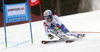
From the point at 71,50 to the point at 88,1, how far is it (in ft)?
71.5

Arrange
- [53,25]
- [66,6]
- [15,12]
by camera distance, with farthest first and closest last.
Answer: [66,6] < [53,25] < [15,12]

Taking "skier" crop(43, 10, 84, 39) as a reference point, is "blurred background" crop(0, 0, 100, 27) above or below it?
above

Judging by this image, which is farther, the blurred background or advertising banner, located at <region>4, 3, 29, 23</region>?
the blurred background

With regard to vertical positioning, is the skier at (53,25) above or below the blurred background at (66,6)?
below

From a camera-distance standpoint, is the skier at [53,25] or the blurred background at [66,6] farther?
the blurred background at [66,6]

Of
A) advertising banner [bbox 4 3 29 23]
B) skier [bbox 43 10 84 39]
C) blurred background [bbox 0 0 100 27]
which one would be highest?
blurred background [bbox 0 0 100 27]

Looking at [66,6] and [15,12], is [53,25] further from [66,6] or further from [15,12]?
[66,6]

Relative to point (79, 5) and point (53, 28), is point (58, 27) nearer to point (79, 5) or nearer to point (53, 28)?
point (53, 28)

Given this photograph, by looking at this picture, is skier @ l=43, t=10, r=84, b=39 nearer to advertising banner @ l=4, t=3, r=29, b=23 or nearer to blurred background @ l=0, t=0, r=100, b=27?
advertising banner @ l=4, t=3, r=29, b=23

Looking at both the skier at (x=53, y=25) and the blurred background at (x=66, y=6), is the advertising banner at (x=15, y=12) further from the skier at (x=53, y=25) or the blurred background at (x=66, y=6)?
the blurred background at (x=66, y=6)

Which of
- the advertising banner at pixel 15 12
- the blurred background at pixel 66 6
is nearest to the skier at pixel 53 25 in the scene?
the advertising banner at pixel 15 12

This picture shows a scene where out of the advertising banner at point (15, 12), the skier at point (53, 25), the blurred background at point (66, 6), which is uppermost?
the blurred background at point (66, 6)

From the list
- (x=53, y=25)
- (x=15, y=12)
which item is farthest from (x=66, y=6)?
(x=15, y=12)

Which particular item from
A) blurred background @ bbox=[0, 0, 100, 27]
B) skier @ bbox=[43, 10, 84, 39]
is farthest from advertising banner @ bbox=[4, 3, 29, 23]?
blurred background @ bbox=[0, 0, 100, 27]
